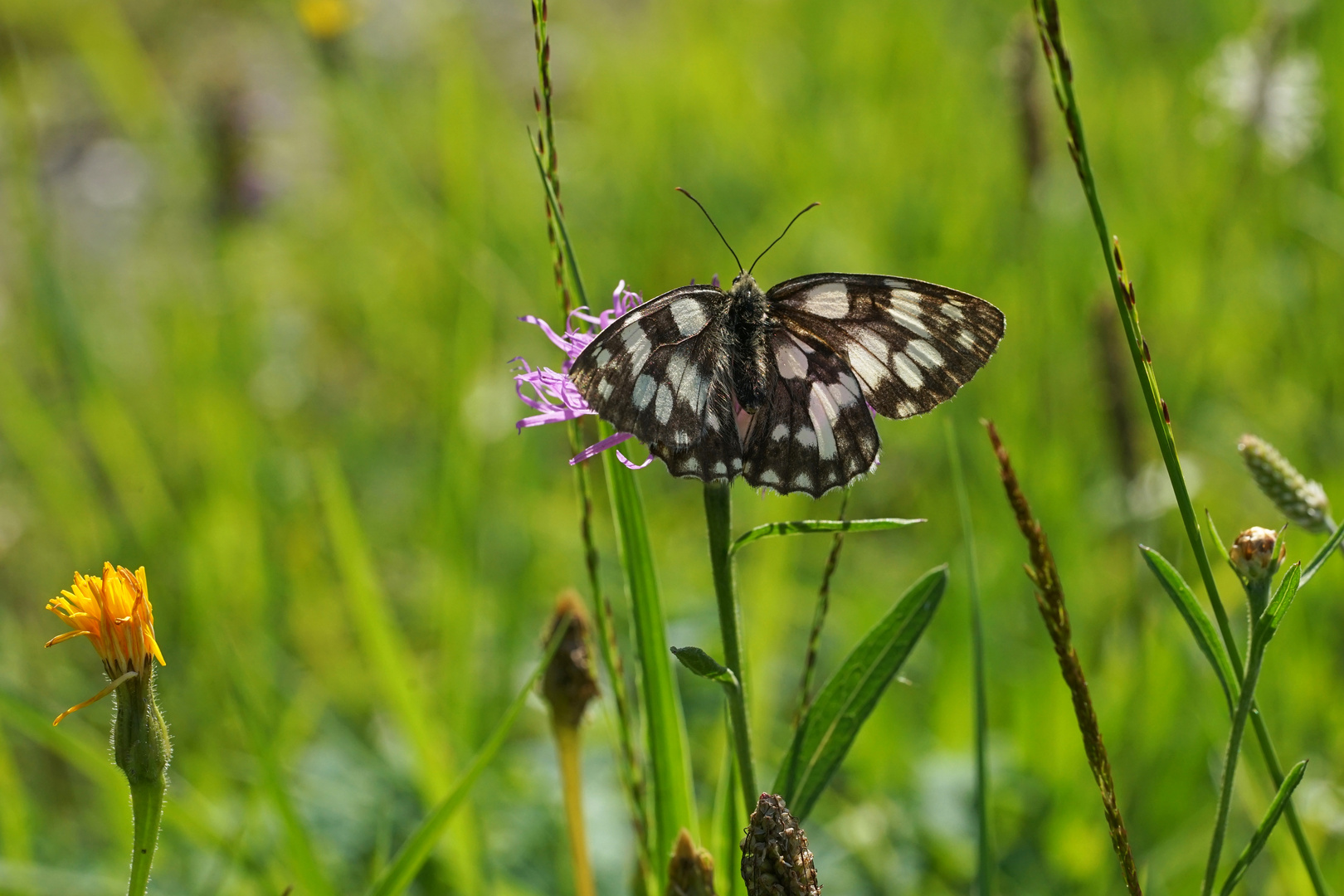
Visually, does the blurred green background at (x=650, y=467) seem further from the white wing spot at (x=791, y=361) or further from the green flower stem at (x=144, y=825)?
the white wing spot at (x=791, y=361)

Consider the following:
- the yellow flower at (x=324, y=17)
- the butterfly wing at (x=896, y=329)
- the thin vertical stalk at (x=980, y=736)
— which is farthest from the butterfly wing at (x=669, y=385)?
the yellow flower at (x=324, y=17)

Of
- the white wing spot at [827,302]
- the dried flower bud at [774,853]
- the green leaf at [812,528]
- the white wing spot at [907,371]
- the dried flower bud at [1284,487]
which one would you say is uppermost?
the white wing spot at [827,302]

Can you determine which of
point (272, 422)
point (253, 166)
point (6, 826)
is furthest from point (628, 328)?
point (253, 166)

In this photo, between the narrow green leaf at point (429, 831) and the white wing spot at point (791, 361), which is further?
the white wing spot at point (791, 361)

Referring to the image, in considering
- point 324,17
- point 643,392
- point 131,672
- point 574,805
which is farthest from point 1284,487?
point 324,17

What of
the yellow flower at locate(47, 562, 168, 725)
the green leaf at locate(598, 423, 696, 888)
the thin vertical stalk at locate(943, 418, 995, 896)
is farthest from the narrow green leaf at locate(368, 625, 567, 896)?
the thin vertical stalk at locate(943, 418, 995, 896)

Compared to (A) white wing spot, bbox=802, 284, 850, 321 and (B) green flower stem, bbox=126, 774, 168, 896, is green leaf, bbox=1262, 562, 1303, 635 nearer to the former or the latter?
(A) white wing spot, bbox=802, 284, 850, 321

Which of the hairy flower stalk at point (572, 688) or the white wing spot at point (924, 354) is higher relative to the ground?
the white wing spot at point (924, 354)
